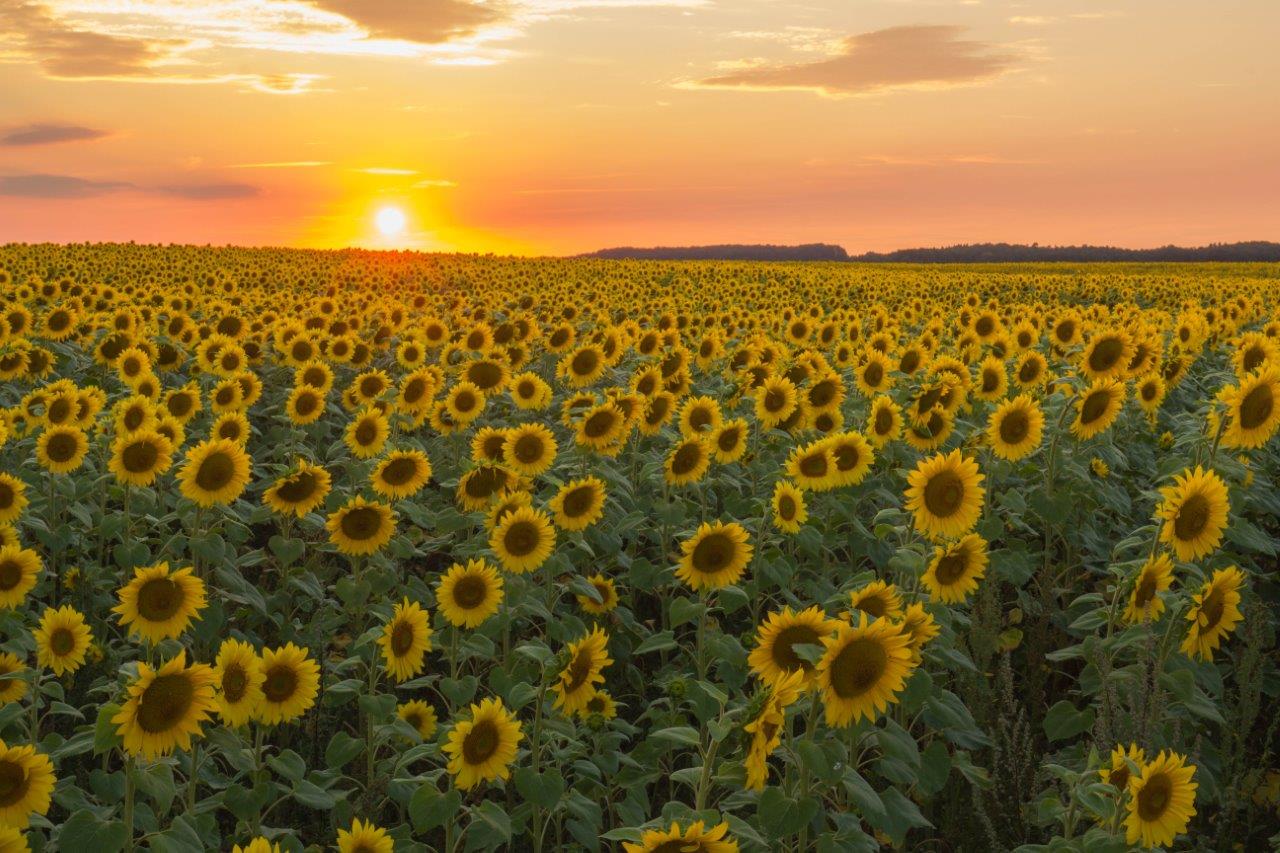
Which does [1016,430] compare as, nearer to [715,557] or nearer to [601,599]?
[715,557]

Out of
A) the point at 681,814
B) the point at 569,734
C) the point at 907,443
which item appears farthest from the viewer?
the point at 907,443

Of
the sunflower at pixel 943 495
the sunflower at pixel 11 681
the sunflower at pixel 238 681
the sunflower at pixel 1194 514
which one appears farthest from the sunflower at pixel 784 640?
the sunflower at pixel 11 681

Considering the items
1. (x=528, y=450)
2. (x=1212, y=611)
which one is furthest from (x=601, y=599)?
(x=1212, y=611)

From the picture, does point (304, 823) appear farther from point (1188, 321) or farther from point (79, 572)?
point (1188, 321)

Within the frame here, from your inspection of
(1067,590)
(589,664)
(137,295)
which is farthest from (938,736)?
(137,295)

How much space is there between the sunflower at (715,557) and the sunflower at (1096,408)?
3033 mm

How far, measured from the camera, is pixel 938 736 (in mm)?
5695

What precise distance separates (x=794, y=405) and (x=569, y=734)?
4109 mm

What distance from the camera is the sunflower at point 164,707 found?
363 cm

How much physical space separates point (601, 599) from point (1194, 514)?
3024mm

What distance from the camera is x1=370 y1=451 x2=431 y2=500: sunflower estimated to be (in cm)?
688

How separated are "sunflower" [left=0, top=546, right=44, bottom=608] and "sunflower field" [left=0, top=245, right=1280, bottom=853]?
0.02m

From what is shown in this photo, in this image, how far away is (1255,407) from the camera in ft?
20.2

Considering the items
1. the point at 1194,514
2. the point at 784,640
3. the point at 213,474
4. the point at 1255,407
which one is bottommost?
the point at 784,640
